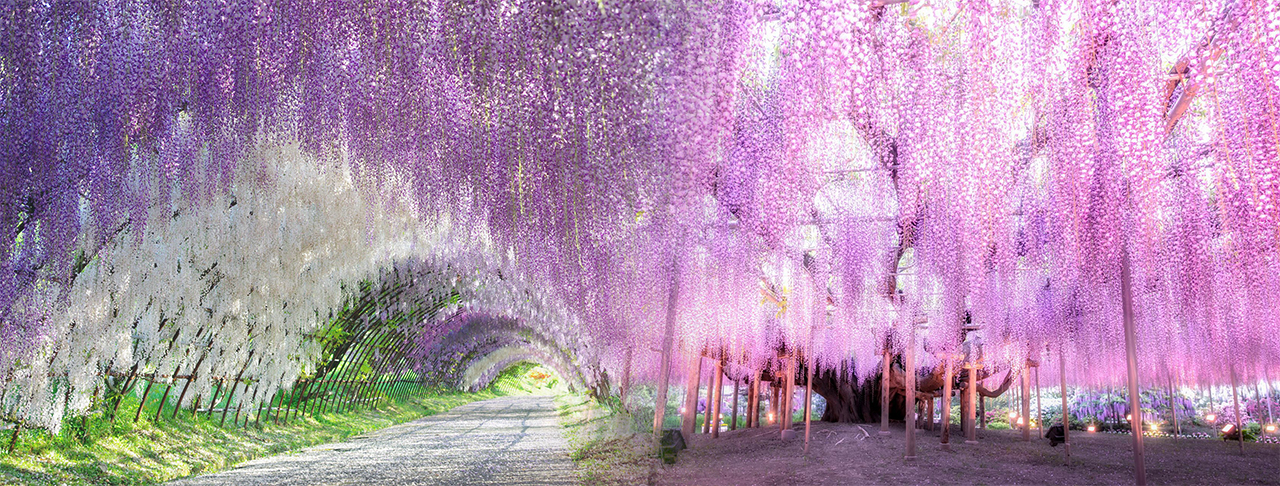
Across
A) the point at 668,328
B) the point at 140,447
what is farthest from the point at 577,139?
the point at 140,447

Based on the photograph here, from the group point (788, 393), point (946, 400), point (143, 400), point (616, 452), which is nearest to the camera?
point (143, 400)

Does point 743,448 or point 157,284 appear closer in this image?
point 157,284

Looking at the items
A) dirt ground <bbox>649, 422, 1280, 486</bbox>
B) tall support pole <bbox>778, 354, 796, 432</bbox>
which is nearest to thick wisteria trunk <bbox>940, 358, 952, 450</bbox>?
dirt ground <bbox>649, 422, 1280, 486</bbox>

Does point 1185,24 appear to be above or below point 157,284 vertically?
above

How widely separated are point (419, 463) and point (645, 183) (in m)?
7.42

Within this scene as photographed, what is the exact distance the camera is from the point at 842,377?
20.0 meters

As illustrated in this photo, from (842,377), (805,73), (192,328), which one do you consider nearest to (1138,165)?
(805,73)

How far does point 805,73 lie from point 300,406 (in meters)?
17.3

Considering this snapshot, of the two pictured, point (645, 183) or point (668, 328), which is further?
point (668, 328)

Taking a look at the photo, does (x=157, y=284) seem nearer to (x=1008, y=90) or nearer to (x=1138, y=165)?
(x=1008, y=90)

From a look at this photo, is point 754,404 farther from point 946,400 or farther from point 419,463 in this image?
point 419,463

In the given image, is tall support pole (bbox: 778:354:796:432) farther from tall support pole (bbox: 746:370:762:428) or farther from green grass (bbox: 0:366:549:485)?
green grass (bbox: 0:366:549:485)

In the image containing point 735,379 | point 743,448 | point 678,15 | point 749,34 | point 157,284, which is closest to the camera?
point 678,15

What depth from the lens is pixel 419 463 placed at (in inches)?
401
